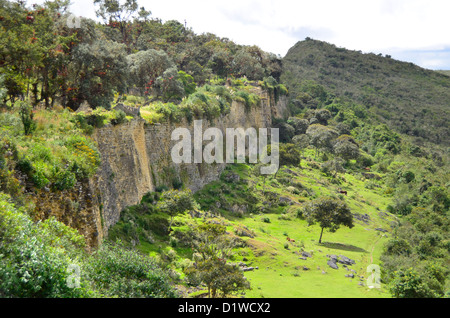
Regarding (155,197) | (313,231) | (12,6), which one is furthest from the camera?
(313,231)

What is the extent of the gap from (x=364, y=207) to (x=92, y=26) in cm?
3743

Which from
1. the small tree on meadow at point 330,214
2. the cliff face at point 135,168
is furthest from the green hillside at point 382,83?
the cliff face at point 135,168

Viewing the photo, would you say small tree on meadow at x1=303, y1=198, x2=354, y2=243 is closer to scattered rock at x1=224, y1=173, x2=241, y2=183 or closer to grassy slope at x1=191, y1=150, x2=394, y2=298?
grassy slope at x1=191, y1=150, x2=394, y2=298

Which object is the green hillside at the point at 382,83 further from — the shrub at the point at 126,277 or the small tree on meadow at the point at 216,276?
the shrub at the point at 126,277

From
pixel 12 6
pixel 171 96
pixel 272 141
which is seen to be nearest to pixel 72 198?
pixel 12 6

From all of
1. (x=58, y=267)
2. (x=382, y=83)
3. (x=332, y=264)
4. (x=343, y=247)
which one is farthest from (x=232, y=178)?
(x=382, y=83)

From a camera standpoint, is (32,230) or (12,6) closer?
(32,230)

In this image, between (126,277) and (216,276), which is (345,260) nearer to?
(216,276)

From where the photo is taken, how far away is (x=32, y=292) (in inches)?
374

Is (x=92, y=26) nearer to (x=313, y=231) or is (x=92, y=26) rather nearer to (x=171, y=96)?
(x=171, y=96)

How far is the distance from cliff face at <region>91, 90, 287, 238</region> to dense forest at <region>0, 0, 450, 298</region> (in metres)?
0.73

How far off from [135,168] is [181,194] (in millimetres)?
3470

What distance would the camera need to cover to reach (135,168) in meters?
25.3

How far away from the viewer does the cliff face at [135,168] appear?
2060 centimetres
